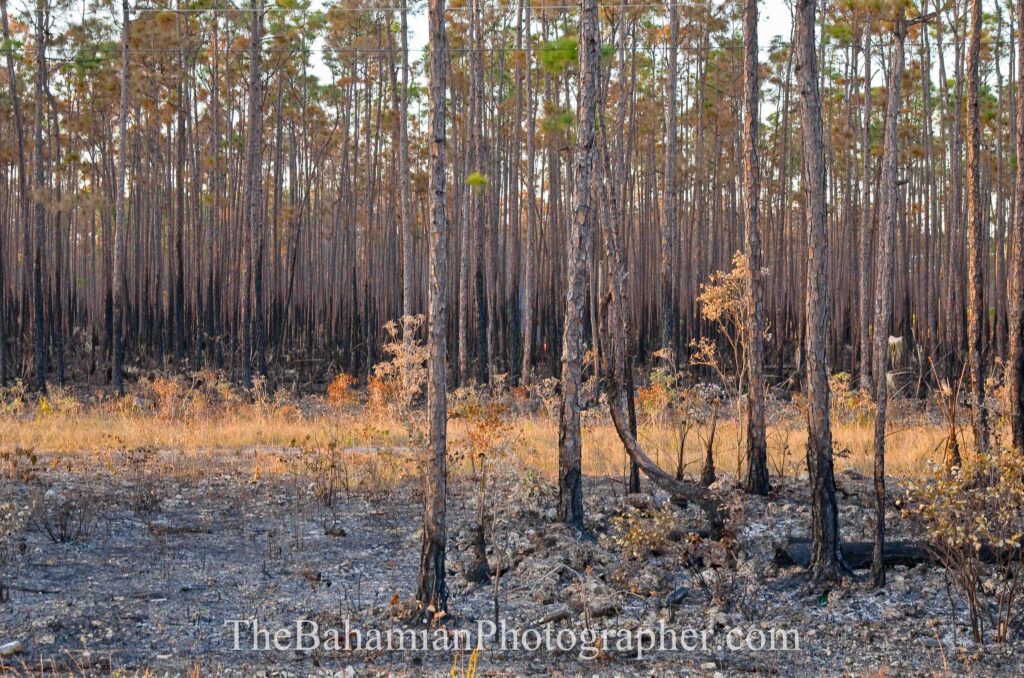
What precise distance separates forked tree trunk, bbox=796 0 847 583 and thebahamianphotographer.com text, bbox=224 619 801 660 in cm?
83

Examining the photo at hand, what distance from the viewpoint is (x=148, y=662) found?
4988 mm

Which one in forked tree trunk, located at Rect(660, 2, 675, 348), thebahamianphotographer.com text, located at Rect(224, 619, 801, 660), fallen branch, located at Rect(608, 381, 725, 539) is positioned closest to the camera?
thebahamianphotographer.com text, located at Rect(224, 619, 801, 660)

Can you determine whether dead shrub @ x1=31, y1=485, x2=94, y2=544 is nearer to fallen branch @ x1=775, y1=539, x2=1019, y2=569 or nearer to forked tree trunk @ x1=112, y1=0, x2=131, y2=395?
fallen branch @ x1=775, y1=539, x2=1019, y2=569

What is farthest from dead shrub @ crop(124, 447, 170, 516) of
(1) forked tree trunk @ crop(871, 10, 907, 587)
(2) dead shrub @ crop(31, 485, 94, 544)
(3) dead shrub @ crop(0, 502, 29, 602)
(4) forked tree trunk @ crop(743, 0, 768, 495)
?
(1) forked tree trunk @ crop(871, 10, 907, 587)

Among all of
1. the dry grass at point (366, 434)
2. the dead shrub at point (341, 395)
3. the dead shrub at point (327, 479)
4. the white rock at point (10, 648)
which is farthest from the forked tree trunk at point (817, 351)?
the dead shrub at point (341, 395)

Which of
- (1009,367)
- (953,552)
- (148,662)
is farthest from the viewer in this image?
(1009,367)

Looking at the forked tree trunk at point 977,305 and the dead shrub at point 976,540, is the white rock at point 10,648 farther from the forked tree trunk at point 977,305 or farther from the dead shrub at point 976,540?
the forked tree trunk at point 977,305

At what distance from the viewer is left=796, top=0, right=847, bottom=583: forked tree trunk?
239 inches

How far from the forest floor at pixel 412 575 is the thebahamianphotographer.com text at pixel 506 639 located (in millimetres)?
24

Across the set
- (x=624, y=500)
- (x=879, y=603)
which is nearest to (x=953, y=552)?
(x=879, y=603)

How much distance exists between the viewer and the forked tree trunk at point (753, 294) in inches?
320

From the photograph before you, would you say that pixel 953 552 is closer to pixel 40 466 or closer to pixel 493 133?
pixel 40 466

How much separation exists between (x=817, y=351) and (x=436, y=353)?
2336 mm

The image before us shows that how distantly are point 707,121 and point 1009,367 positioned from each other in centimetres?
2108
